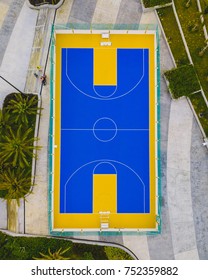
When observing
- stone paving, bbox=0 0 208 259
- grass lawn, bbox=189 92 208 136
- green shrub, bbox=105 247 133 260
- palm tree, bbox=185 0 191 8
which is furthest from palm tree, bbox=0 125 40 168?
palm tree, bbox=185 0 191 8

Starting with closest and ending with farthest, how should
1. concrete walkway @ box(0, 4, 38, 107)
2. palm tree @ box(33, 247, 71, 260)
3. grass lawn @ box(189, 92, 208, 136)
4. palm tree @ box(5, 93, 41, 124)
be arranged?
palm tree @ box(33, 247, 71, 260) → palm tree @ box(5, 93, 41, 124) → grass lawn @ box(189, 92, 208, 136) → concrete walkway @ box(0, 4, 38, 107)

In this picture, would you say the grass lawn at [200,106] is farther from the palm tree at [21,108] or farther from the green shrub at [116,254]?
the palm tree at [21,108]

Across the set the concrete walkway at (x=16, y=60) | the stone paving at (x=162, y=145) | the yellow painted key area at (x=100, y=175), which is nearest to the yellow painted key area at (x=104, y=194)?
the yellow painted key area at (x=100, y=175)

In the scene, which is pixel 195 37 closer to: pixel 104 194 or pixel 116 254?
pixel 104 194

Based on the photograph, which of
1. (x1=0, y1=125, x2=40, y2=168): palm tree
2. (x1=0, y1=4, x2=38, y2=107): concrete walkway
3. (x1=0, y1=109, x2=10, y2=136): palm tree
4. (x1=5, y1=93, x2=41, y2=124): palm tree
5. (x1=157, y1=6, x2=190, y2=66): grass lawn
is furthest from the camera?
(x1=0, y1=4, x2=38, y2=107): concrete walkway

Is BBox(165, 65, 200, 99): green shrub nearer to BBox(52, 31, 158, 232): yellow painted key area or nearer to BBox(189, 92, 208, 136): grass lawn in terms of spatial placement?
BBox(189, 92, 208, 136): grass lawn

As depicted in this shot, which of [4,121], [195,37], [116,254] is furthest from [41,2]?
[116,254]
